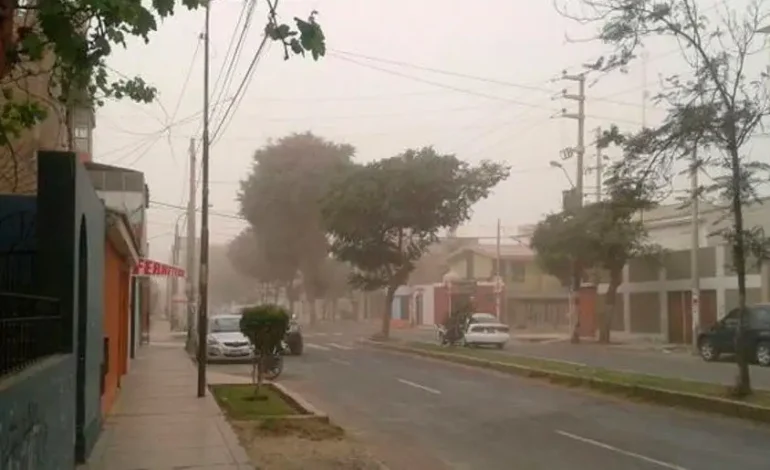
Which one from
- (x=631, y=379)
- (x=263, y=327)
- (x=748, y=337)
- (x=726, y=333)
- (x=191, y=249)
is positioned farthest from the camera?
(x=191, y=249)

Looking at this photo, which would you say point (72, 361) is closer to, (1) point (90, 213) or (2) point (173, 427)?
(1) point (90, 213)

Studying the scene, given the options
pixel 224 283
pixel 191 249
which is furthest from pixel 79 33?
pixel 224 283

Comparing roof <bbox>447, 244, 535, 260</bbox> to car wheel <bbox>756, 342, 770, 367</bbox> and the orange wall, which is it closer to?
car wheel <bbox>756, 342, 770, 367</bbox>

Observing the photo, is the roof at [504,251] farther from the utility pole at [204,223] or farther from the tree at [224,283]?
the utility pole at [204,223]

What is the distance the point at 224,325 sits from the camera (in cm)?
3628

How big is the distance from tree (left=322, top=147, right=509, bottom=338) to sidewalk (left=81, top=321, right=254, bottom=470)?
24312 millimetres

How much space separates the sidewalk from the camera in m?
12.1

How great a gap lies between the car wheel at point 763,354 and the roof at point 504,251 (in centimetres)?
4943

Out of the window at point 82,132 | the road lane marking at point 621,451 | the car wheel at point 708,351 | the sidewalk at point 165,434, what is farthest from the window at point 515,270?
the road lane marking at point 621,451

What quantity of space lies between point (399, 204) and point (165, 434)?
107 ft

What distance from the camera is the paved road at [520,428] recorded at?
12750mm

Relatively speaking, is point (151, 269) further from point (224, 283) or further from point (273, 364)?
point (224, 283)

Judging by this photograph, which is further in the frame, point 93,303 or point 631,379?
point 631,379

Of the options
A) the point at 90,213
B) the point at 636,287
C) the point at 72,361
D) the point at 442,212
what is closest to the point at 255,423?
the point at 90,213
